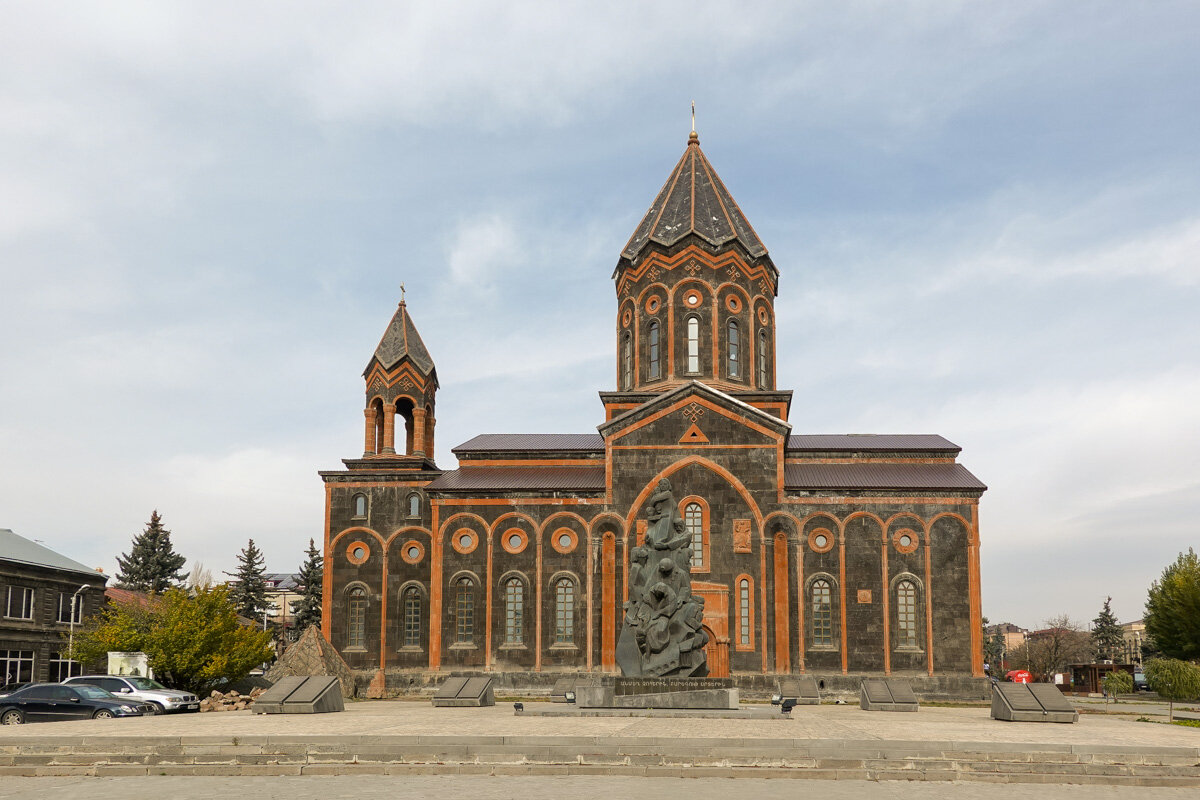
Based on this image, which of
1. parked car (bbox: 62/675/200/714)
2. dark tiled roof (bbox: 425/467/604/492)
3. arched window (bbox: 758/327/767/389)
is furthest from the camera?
arched window (bbox: 758/327/767/389)

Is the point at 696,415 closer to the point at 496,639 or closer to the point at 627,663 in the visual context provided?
the point at 496,639

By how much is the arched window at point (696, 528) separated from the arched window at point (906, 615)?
6.97 meters

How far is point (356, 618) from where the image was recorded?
38875mm

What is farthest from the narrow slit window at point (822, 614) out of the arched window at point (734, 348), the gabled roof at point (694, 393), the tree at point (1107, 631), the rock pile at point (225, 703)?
the tree at point (1107, 631)

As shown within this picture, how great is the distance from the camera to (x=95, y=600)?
46719 millimetres

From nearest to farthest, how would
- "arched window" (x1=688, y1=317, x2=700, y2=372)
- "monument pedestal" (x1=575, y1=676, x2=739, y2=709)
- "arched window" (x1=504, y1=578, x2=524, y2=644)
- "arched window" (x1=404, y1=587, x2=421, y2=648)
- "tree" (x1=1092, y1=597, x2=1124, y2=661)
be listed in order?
"monument pedestal" (x1=575, y1=676, x2=739, y2=709)
"arched window" (x1=504, y1=578, x2=524, y2=644)
"arched window" (x1=404, y1=587, x2=421, y2=648)
"arched window" (x1=688, y1=317, x2=700, y2=372)
"tree" (x1=1092, y1=597, x2=1124, y2=661)

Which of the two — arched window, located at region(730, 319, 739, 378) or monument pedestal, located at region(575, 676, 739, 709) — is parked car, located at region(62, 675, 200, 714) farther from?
arched window, located at region(730, 319, 739, 378)

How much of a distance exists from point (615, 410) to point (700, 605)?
17140mm

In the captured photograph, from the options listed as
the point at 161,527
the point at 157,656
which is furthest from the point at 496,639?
the point at 161,527

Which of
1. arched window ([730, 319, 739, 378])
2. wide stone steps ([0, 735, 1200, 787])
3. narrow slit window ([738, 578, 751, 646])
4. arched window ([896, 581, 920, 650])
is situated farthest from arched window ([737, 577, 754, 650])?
wide stone steps ([0, 735, 1200, 787])

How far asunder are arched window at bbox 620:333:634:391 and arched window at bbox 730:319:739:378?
4.01 m

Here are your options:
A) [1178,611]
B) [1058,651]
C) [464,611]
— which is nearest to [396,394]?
[464,611]

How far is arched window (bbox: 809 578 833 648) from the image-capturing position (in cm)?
3612

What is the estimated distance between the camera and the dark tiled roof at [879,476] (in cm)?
3684
